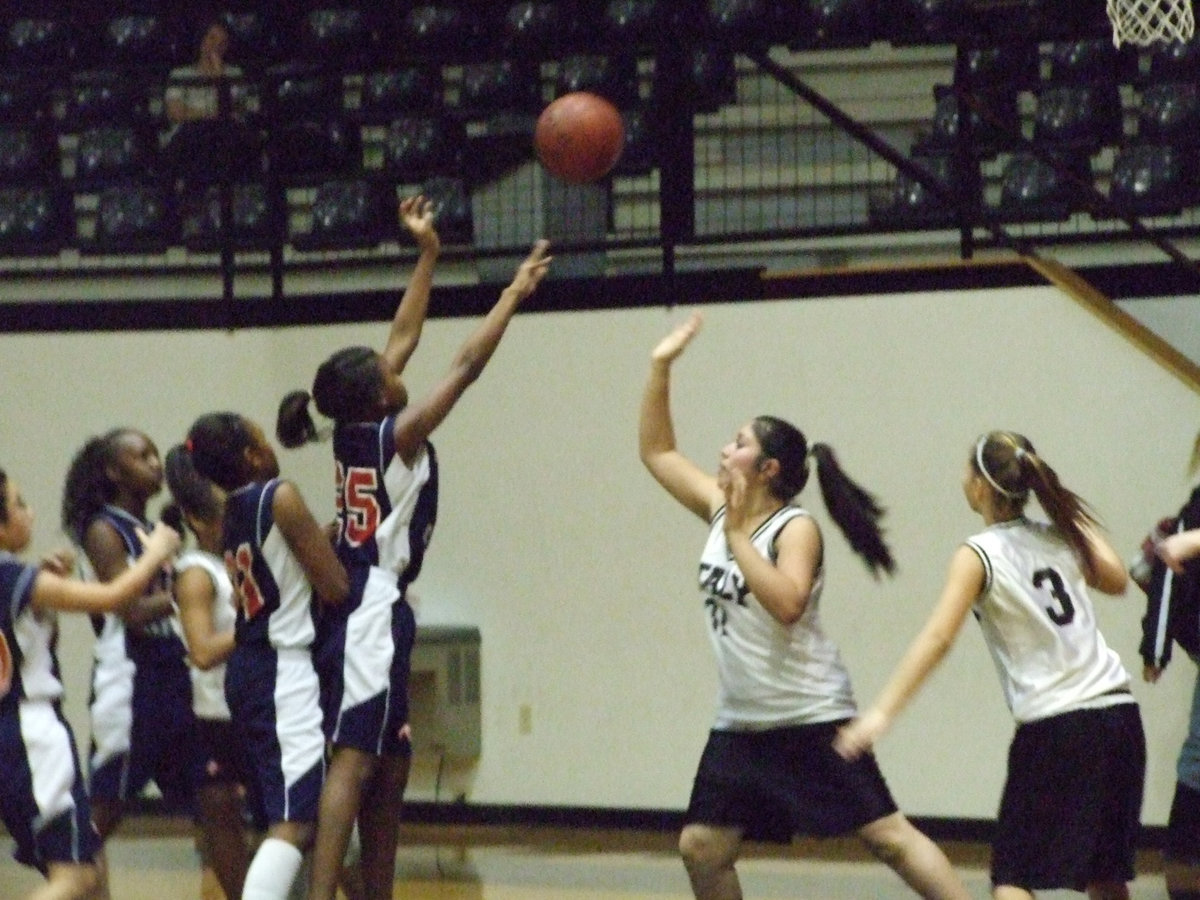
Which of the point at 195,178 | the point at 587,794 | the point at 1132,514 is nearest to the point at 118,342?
the point at 195,178

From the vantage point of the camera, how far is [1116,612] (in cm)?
718

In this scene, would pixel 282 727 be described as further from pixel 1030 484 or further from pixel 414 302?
pixel 1030 484

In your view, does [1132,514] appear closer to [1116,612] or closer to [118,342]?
[1116,612]

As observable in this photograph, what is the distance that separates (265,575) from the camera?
5.11 metres

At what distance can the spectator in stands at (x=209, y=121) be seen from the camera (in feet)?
28.7

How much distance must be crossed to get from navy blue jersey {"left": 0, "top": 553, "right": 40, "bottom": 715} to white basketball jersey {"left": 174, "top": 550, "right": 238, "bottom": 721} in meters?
1.04

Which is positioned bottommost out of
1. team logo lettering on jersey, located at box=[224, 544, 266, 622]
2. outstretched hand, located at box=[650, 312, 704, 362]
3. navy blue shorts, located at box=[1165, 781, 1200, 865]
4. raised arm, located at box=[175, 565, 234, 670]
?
navy blue shorts, located at box=[1165, 781, 1200, 865]

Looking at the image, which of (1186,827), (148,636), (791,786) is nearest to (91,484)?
(148,636)

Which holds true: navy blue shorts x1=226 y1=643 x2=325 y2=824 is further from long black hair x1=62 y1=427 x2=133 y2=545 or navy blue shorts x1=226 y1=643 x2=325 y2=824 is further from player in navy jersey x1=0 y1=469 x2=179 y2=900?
long black hair x1=62 y1=427 x2=133 y2=545

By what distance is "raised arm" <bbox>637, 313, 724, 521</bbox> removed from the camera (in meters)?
5.17

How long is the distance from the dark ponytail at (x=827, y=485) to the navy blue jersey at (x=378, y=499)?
0.94 m

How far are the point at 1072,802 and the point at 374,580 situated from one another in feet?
6.00

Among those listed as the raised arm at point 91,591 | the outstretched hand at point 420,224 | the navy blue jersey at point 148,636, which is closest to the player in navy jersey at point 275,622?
the raised arm at point 91,591

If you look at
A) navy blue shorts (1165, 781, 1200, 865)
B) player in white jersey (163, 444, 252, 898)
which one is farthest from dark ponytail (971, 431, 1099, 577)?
player in white jersey (163, 444, 252, 898)
